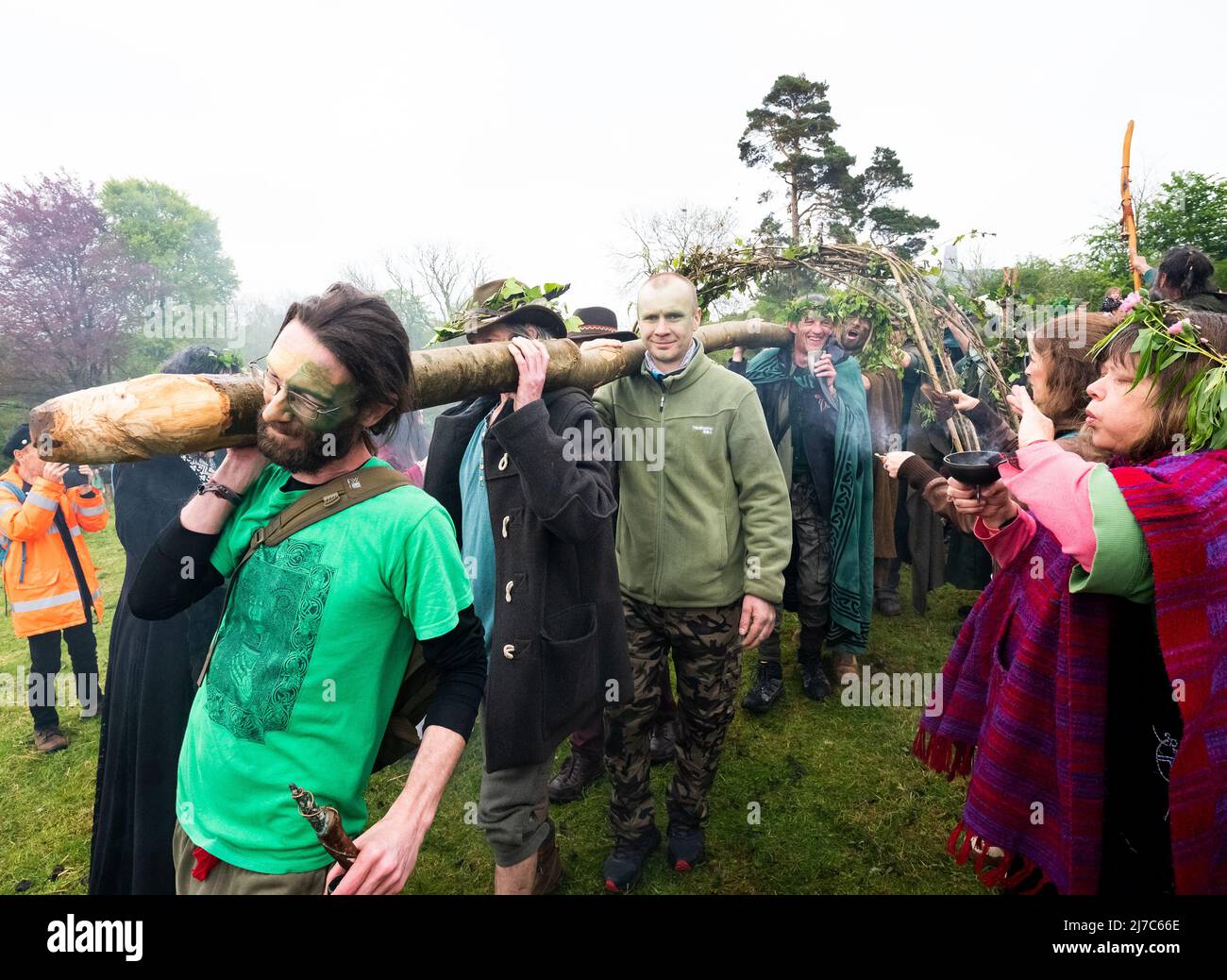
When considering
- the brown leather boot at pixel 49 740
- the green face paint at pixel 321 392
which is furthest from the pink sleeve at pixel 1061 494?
the brown leather boot at pixel 49 740

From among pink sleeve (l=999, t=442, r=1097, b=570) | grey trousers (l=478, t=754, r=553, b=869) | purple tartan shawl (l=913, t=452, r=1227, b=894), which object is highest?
pink sleeve (l=999, t=442, r=1097, b=570)

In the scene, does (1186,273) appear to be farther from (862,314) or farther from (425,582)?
(425,582)

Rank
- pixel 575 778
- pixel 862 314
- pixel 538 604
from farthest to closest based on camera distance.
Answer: pixel 862 314 < pixel 575 778 < pixel 538 604

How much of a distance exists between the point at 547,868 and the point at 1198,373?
300 centimetres

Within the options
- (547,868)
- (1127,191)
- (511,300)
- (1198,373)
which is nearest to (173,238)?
(511,300)

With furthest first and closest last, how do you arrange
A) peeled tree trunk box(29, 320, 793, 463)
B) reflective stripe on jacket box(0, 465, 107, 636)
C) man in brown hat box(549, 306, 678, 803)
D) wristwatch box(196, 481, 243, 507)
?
reflective stripe on jacket box(0, 465, 107, 636), man in brown hat box(549, 306, 678, 803), wristwatch box(196, 481, 243, 507), peeled tree trunk box(29, 320, 793, 463)

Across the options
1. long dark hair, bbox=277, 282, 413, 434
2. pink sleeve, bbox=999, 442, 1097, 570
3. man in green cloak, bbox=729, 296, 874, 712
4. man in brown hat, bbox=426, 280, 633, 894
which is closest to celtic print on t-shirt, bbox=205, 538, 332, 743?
long dark hair, bbox=277, 282, 413, 434

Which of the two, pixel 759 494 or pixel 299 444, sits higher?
pixel 299 444

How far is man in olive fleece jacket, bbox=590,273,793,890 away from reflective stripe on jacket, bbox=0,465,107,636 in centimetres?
428

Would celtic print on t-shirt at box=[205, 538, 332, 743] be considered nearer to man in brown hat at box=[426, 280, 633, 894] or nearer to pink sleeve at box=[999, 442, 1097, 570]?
man in brown hat at box=[426, 280, 633, 894]

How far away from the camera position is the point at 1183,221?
12688 mm

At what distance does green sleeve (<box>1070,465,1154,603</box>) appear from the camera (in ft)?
5.00

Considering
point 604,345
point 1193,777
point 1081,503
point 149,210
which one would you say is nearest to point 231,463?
point 604,345
